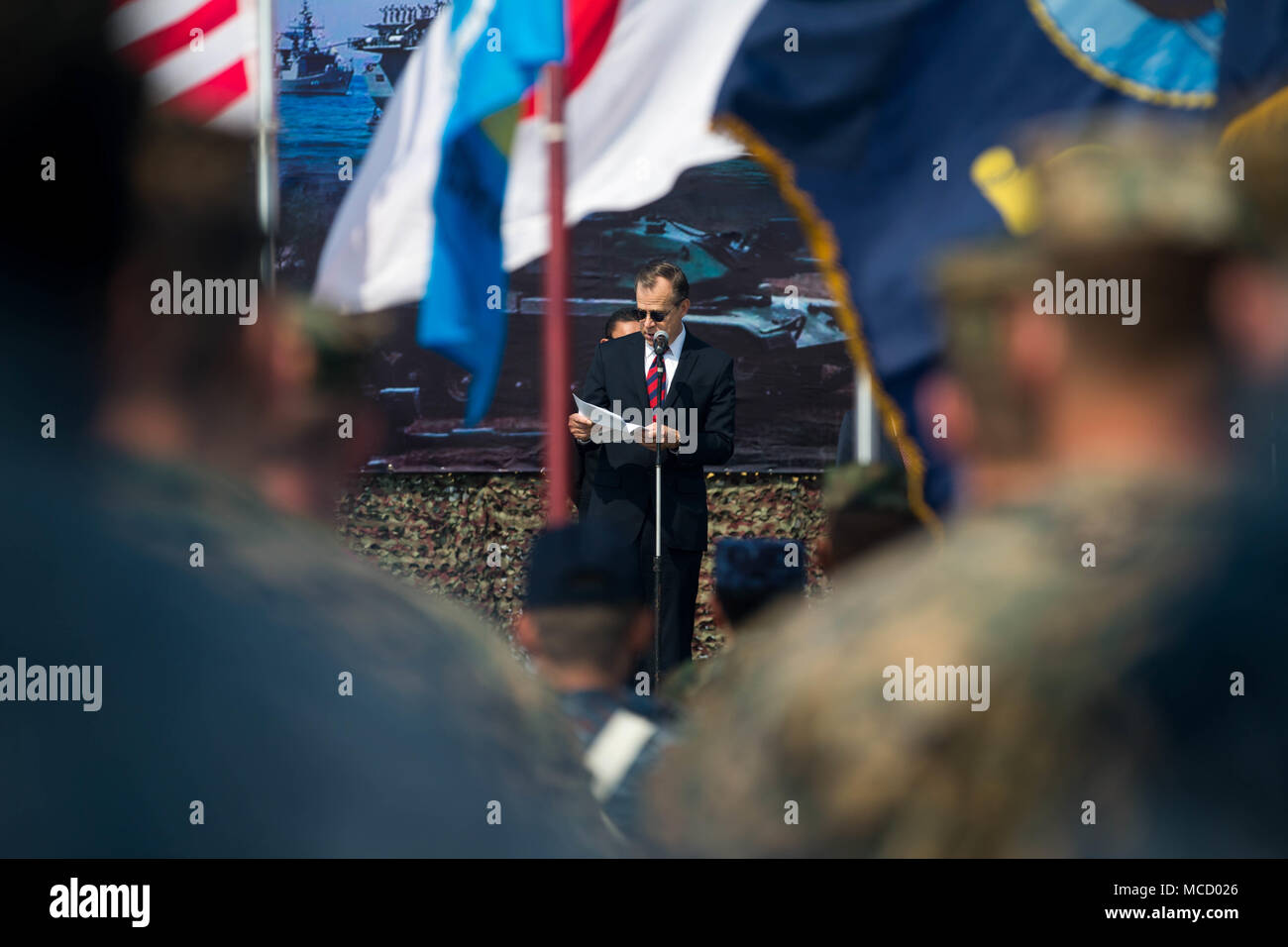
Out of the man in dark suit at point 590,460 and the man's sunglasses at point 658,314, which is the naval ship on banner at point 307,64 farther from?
the man's sunglasses at point 658,314

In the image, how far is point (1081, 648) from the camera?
1.01 meters

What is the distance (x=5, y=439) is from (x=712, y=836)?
0.67 meters

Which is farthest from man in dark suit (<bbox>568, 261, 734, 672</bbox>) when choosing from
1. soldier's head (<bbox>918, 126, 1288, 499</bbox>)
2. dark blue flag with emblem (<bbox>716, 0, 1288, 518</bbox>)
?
soldier's head (<bbox>918, 126, 1288, 499</bbox>)

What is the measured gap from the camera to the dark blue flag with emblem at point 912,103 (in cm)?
392

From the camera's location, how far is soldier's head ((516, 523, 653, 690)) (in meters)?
2.13

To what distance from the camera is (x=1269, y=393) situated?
1.38 m

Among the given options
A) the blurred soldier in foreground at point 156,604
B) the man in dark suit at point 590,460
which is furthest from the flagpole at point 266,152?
the man in dark suit at point 590,460

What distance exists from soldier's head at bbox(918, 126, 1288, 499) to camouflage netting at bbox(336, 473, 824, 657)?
17.3ft

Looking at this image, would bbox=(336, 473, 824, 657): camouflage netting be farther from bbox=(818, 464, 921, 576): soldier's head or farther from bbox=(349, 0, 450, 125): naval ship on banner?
bbox=(818, 464, 921, 576): soldier's head

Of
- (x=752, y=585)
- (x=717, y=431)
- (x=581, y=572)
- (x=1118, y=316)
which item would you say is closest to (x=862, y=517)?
(x=752, y=585)

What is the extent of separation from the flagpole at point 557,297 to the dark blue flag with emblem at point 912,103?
0.54 metres

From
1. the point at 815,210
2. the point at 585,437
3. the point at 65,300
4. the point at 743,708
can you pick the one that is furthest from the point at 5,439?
the point at 585,437

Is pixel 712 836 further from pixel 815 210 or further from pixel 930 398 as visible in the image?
pixel 815 210

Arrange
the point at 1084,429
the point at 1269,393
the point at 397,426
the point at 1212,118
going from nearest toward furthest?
the point at 1084,429 → the point at 1269,393 → the point at 1212,118 → the point at 397,426
